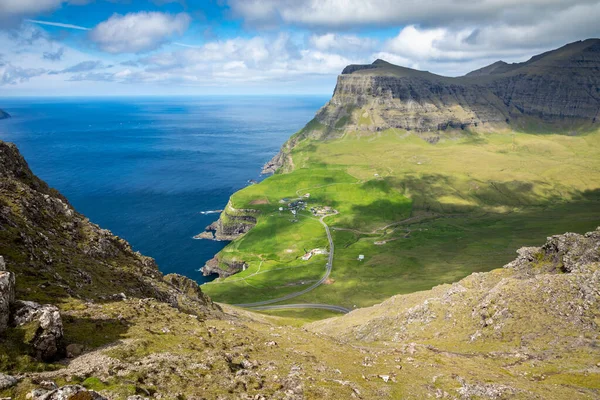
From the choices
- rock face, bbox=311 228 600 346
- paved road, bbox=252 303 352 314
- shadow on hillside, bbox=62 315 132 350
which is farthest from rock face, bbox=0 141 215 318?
paved road, bbox=252 303 352 314

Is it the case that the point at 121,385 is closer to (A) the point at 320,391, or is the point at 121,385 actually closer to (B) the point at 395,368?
(A) the point at 320,391

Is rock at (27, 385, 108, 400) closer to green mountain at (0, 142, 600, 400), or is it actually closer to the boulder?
green mountain at (0, 142, 600, 400)

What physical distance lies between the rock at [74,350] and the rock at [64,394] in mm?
10313

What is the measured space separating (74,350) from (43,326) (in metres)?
4.05

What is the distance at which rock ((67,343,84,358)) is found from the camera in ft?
118

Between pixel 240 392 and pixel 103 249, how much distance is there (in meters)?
54.6

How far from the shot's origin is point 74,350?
36.5 meters

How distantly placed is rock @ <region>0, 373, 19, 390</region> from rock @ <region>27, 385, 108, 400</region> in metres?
2.22

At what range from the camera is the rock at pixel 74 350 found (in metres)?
36.0

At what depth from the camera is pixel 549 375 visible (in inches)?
2073

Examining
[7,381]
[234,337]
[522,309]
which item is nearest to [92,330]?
[7,381]

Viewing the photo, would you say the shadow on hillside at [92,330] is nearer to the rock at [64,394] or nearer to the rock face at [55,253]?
the rock face at [55,253]

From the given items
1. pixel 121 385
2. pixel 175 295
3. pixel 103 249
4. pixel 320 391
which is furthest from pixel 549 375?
pixel 103 249

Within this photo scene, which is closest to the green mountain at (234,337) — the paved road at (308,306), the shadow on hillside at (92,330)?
the shadow on hillside at (92,330)
